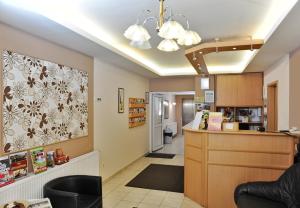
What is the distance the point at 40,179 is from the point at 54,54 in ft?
5.66

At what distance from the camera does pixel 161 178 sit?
190 inches

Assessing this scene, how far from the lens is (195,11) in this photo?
106 inches

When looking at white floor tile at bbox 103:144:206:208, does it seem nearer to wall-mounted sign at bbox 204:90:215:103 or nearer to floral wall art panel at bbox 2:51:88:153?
floral wall art panel at bbox 2:51:88:153

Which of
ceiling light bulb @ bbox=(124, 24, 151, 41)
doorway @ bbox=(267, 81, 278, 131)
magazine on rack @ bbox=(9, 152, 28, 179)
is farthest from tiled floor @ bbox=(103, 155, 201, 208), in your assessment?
doorway @ bbox=(267, 81, 278, 131)

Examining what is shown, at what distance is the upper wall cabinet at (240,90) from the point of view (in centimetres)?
614

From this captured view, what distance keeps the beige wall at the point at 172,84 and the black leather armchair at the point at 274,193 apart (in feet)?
14.9

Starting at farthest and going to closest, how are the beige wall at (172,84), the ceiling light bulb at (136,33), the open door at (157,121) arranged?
the open door at (157,121), the beige wall at (172,84), the ceiling light bulb at (136,33)

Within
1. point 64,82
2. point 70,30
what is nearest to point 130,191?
point 64,82

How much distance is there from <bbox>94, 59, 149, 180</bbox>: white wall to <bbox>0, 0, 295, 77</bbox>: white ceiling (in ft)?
2.57

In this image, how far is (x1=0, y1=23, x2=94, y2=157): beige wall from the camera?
8.29 feet

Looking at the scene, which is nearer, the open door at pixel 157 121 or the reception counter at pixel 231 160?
the reception counter at pixel 231 160

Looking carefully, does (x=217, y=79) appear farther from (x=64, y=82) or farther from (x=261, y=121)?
(x=64, y=82)

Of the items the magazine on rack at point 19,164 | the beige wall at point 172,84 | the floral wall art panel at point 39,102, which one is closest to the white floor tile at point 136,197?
the floral wall art panel at point 39,102

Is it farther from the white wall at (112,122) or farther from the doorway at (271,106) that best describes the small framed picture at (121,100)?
the doorway at (271,106)
